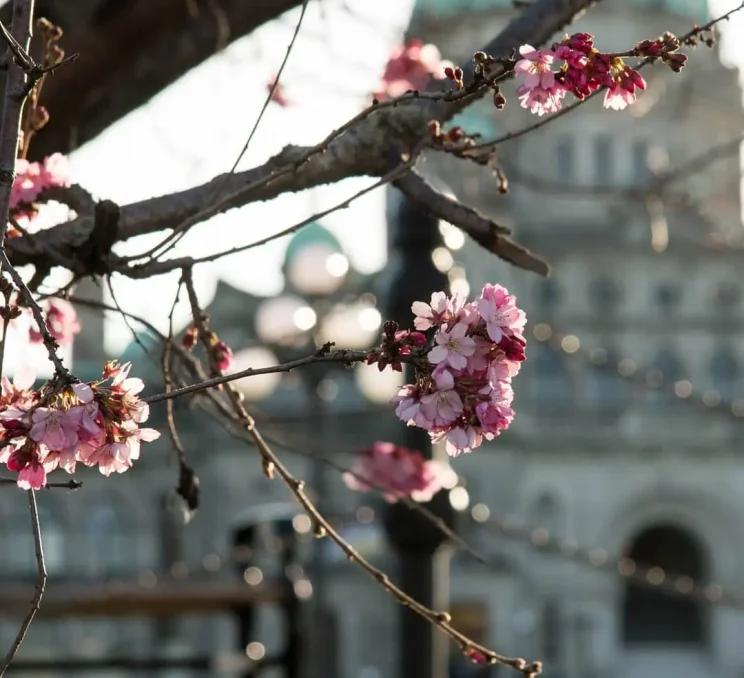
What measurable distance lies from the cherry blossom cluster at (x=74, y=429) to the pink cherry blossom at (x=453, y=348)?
1.14ft

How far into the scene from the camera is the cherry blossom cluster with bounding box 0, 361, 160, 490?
1.81 metres

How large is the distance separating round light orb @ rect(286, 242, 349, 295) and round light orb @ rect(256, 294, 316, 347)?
122mm

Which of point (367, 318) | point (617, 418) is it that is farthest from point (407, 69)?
point (617, 418)

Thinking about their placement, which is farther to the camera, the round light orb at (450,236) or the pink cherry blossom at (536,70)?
the round light orb at (450,236)

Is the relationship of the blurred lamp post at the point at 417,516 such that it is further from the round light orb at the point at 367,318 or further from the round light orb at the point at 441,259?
the round light orb at the point at 367,318

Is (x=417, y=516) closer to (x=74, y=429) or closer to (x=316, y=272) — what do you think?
(x=74, y=429)

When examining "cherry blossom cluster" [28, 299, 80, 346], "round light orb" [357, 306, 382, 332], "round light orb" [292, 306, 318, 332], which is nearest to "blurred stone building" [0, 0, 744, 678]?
"round light orb" [292, 306, 318, 332]

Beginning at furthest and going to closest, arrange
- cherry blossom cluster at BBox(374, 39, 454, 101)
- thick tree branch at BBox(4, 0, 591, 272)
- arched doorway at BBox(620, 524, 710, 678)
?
1. arched doorway at BBox(620, 524, 710, 678)
2. cherry blossom cluster at BBox(374, 39, 454, 101)
3. thick tree branch at BBox(4, 0, 591, 272)

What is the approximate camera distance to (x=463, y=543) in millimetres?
2900

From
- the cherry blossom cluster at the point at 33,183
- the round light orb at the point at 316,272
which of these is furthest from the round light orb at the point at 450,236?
the round light orb at the point at 316,272

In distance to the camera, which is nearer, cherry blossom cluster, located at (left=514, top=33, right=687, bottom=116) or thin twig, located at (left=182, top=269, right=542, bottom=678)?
cherry blossom cluster, located at (left=514, top=33, right=687, bottom=116)

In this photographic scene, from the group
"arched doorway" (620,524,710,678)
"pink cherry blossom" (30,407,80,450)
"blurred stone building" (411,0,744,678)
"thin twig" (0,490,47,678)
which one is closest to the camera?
"pink cherry blossom" (30,407,80,450)

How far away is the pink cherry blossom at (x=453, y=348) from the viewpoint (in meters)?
1.84

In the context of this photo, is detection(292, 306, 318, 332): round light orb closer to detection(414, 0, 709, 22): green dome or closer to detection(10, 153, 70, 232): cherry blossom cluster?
detection(10, 153, 70, 232): cherry blossom cluster
